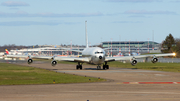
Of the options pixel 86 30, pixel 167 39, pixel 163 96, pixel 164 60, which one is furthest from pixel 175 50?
pixel 163 96

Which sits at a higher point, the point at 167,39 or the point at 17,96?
the point at 167,39

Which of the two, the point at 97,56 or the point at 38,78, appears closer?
the point at 38,78

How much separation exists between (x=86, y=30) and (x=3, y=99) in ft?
216

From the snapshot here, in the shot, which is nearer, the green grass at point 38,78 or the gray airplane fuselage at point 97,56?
the green grass at point 38,78

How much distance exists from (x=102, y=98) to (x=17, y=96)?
6468mm

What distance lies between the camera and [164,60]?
339ft

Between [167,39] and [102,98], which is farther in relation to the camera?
[167,39]

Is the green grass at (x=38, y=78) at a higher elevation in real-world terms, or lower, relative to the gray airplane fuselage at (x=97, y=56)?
lower

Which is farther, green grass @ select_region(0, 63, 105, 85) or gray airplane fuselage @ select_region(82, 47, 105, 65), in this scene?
gray airplane fuselage @ select_region(82, 47, 105, 65)

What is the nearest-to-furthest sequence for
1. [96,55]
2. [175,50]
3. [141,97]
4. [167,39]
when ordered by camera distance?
[141,97], [96,55], [175,50], [167,39]

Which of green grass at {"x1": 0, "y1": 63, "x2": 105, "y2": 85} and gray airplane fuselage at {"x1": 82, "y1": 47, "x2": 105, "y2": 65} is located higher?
gray airplane fuselage at {"x1": 82, "y1": 47, "x2": 105, "y2": 65}

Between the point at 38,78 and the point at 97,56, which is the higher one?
the point at 97,56

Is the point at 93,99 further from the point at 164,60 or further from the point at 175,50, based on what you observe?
the point at 175,50

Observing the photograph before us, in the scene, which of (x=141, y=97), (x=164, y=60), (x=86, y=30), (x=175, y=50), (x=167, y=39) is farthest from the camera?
(x=167, y=39)
